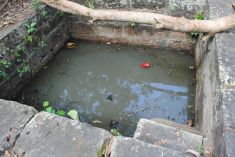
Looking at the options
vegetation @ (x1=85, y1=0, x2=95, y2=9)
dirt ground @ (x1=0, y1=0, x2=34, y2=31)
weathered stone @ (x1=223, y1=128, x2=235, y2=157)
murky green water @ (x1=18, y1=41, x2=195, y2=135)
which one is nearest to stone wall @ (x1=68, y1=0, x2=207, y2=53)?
vegetation @ (x1=85, y1=0, x2=95, y2=9)

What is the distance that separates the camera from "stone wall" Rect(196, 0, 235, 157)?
2323 millimetres

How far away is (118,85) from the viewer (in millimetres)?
4652

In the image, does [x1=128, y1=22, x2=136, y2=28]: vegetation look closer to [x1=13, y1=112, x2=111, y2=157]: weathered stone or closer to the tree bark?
the tree bark

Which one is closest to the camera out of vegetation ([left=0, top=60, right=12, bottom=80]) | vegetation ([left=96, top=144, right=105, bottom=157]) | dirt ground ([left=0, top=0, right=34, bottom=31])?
vegetation ([left=96, top=144, right=105, bottom=157])

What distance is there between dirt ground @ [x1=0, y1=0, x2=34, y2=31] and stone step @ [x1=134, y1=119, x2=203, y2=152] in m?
2.64

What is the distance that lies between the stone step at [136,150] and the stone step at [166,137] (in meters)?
0.25

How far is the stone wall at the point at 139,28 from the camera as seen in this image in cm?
501

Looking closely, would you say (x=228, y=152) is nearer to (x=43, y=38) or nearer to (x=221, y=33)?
(x=221, y=33)

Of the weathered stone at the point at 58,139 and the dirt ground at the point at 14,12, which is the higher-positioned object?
the dirt ground at the point at 14,12

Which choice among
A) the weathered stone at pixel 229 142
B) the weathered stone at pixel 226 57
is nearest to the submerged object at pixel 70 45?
the weathered stone at pixel 226 57

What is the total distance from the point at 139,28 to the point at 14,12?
2.02 meters

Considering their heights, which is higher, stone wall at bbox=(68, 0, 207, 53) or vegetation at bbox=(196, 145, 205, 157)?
stone wall at bbox=(68, 0, 207, 53)

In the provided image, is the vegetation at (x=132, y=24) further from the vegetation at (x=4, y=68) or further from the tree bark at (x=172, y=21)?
the vegetation at (x=4, y=68)

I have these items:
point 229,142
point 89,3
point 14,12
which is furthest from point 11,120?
point 89,3
